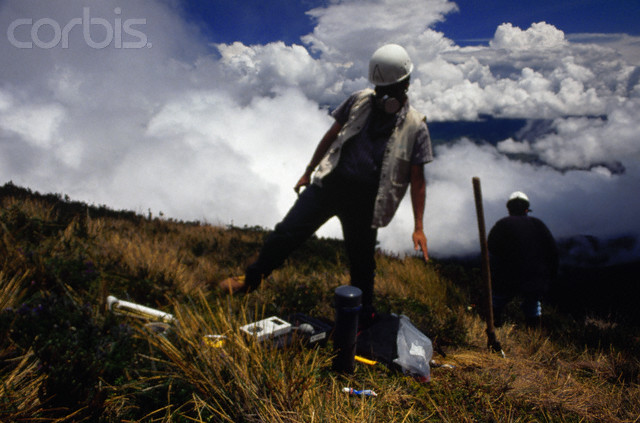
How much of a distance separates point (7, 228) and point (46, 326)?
8.15ft

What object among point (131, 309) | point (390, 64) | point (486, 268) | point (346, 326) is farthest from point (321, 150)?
point (131, 309)

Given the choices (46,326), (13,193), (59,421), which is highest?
(13,193)

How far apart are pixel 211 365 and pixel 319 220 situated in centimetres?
145

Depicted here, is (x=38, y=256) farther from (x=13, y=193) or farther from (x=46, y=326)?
(x=13, y=193)

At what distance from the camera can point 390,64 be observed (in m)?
2.72

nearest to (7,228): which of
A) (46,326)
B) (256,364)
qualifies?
(46,326)

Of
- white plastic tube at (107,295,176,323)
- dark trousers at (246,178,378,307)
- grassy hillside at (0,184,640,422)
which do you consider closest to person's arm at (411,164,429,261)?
dark trousers at (246,178,378,307)

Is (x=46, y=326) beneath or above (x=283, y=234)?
beneath

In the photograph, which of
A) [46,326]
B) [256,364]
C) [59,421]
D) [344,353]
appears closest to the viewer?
[59,421]

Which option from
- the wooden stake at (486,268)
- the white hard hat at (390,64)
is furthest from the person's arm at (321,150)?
the wooden stake at (486,268)

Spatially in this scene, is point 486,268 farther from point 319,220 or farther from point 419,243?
point 319,220

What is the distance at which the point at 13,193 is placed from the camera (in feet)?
29.1

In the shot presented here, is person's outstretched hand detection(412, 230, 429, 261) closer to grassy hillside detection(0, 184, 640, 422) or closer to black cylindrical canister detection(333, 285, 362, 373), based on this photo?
black cylindrical canister detection(333, 285, 362, 373)

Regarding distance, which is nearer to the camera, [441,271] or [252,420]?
[252,420]
